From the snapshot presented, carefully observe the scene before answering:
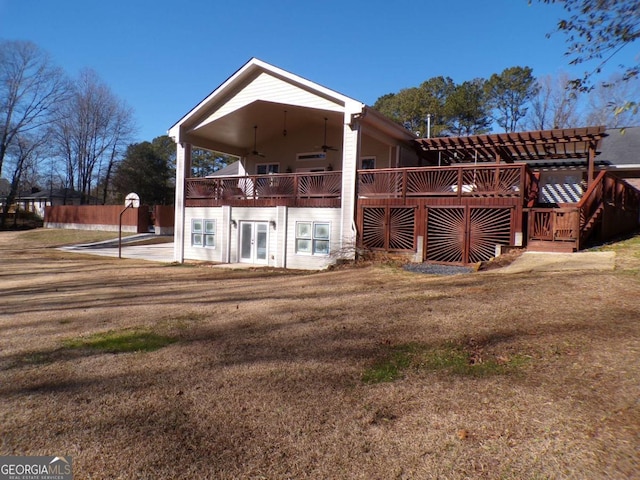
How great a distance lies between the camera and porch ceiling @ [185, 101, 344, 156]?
609 inches

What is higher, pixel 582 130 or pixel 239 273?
pixel 582 130

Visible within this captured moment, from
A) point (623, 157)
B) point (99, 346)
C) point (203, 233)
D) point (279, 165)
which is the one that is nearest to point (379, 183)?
point (279, 165)

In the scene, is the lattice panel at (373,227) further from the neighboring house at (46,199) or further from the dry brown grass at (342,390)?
the neighboring house at (46,199)

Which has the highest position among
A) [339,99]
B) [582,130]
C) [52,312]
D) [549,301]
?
[339,99]

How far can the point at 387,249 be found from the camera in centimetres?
1229

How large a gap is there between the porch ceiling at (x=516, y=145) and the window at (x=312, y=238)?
5.42 meters

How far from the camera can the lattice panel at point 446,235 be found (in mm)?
11391

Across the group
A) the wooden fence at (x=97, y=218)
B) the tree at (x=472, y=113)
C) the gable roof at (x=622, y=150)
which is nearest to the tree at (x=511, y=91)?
the tree at (x=472, y=113)

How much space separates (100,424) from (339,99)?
1173cm

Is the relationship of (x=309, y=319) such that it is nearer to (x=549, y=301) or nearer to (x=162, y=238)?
(x=549, y=301)

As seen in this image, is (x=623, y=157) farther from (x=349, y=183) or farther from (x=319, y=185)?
(x=319, y=185)

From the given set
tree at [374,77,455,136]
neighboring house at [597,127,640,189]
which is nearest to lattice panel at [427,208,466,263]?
neighboring house at [597,127,640,189]

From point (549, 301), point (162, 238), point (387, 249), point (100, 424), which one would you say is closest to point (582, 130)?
point (387, 249)

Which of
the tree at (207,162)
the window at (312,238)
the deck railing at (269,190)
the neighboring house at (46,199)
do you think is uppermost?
the tree at (207,162)
